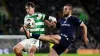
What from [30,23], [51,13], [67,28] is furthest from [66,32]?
[51,13]

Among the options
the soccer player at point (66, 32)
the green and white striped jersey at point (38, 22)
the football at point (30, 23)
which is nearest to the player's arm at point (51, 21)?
A: the green and white striped jersey at point (38, 22)

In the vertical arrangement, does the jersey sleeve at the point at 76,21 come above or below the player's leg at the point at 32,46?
above

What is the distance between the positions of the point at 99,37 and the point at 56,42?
16880 mm

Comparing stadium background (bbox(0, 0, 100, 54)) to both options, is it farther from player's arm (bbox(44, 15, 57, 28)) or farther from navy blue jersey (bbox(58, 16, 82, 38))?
navy blue jersey (bbox(58, 16, 82, 38))

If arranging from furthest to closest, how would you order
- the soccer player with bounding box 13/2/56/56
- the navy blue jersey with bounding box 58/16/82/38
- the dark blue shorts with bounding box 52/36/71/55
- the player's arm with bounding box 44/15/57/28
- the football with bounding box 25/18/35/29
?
the soccer player with bounding box 13/2/56/56 < the football with bounding box 25/18/35/29 < the player's arm with bounding box 44/15/57/28 < the navy blue jersey with bounding box 58/16/82/38 < the dark blue shorts with bounding box 52/36/71/55

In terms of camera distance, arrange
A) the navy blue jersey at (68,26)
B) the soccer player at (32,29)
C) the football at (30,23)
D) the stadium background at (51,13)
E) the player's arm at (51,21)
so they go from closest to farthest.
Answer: the navy blue jersey at (68,26), the player's arm at (51,21), the football at (30,23), the soccer player at (32,29), the stadium background at (51,13)

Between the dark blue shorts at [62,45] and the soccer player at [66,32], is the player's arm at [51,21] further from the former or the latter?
the dark blue shorts at [62,45]

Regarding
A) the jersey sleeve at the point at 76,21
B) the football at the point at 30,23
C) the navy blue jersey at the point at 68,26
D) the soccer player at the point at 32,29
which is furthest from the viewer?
the soccer player at the point at 32,29

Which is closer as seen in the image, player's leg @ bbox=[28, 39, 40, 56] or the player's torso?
the player's torso

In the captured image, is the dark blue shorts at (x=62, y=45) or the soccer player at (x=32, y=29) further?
the soccer player at (x=32, y=29)

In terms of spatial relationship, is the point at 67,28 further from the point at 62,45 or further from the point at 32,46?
the point at 32,46

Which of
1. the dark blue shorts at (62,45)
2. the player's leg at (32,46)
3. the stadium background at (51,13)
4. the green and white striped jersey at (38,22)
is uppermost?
the green and white striped jersey at (38,22)

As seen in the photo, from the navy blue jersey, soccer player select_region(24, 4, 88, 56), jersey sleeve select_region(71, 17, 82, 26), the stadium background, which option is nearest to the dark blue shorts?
soccer player select_region(24, 4, 88, 56)

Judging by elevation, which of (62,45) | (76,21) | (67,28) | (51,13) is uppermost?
(76,21)
